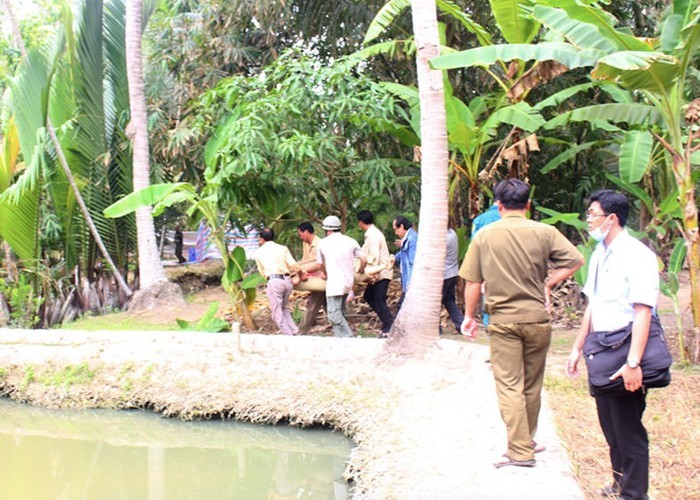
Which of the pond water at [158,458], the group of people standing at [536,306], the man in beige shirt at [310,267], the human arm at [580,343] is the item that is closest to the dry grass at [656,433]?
the group of people standing at [536,306]

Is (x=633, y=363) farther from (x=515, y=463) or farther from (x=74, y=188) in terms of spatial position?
(x=74, y=188)

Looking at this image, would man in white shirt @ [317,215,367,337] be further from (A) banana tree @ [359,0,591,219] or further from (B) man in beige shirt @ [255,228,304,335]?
(A) banana tree @ [359,0,591,219]

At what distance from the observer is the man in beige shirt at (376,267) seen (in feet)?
28.3

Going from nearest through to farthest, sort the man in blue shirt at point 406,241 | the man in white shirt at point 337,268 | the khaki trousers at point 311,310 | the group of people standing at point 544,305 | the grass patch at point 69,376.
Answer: the group of people standing at point 544,305, the grass patch at point 69,376, the man in white shirt at point 337,268, the man in blue shirt at point 406,241, the khaki trousers at point 311,310

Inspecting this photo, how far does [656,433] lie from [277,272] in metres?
4.76

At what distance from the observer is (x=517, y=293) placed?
4285 mm

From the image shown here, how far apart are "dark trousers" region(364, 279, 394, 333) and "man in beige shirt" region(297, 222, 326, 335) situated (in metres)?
0.61

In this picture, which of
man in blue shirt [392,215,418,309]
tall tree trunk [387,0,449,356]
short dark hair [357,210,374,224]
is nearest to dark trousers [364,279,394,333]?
man in blue shirt [392,215,418,309]

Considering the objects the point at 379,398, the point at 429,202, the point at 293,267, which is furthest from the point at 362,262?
the point at 379,398

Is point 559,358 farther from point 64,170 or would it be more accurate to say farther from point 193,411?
point 64,170

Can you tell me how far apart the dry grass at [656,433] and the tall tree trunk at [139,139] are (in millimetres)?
6714

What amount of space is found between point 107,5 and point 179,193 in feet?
14.8

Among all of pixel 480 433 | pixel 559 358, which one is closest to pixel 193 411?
pixel 480 433

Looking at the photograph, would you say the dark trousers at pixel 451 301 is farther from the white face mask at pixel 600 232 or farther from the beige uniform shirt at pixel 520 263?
the white face mask at pixel 600 232
